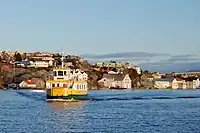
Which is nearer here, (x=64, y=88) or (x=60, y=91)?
(x=60, y=91)

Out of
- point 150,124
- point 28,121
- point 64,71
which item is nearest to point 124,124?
point 150,124

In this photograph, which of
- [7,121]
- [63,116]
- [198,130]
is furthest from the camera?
[63,116]

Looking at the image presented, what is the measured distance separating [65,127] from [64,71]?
4149cm

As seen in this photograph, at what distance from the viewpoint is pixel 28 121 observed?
47750 millimetres

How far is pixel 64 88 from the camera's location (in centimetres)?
7800

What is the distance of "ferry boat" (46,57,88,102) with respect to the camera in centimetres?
7806

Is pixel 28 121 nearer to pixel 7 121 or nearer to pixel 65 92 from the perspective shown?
pixel 7 121

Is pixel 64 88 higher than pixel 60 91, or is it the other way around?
pixel 64 88

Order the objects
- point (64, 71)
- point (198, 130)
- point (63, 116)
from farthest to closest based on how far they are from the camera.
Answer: point (64, 71), point (63, 116), point (198, 130)

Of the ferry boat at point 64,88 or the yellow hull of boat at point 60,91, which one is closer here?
the yellow hull of boat at point 60,91

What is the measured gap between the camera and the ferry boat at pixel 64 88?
78.1 m

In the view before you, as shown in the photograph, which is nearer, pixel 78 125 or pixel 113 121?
pixel 78 125

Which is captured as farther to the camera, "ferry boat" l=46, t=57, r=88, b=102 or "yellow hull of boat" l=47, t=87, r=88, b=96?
"ferry boat" l=46, t=57, r=88, b=102

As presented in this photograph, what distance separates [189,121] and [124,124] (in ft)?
20.6
